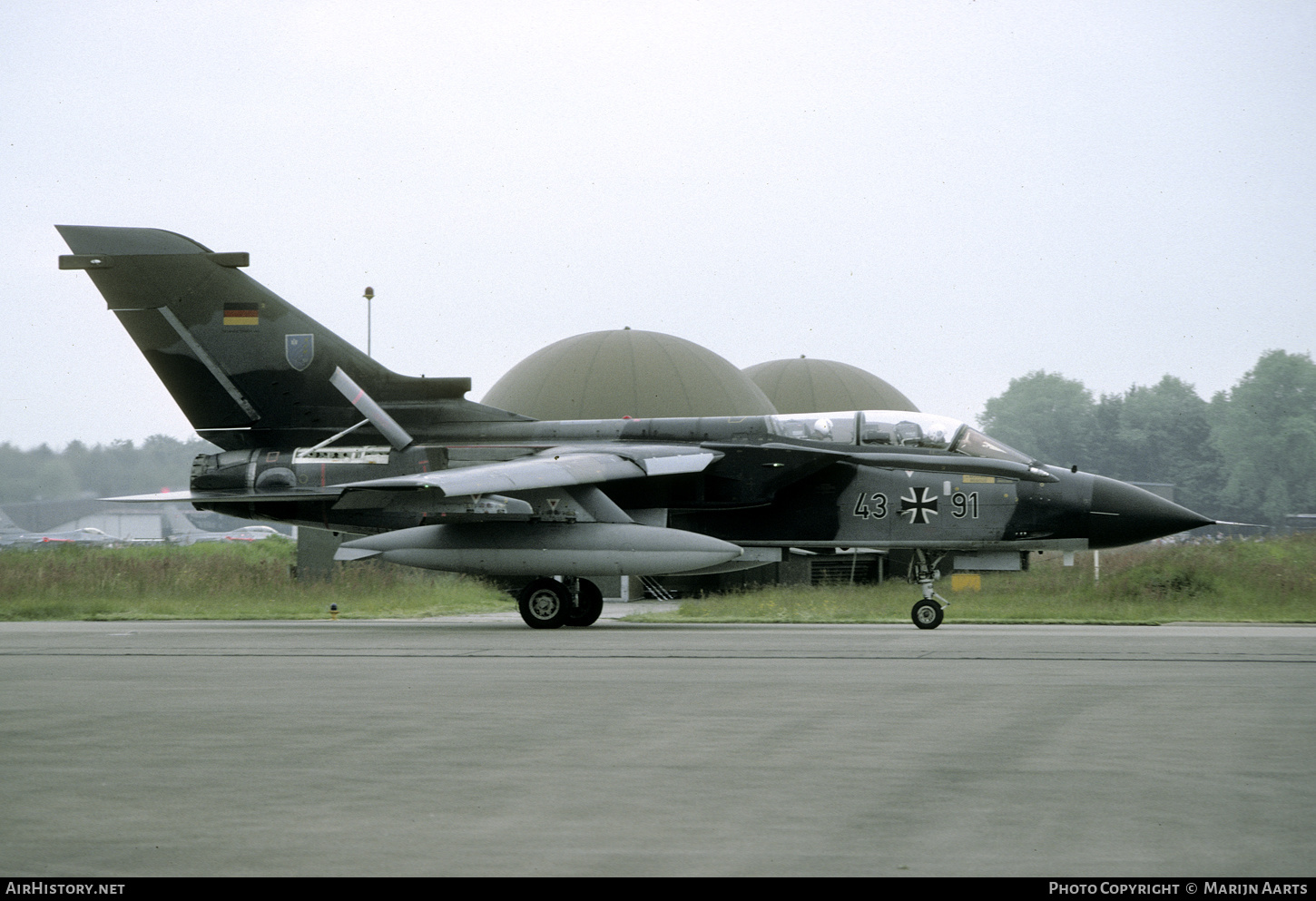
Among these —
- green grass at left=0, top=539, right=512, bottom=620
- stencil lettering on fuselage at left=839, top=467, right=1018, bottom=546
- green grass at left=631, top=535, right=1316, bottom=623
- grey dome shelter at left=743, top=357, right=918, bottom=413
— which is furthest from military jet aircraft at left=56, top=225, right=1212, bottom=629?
grey dome shelter at left=743, top=357, right=918, bottom=413

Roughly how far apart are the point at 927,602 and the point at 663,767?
11.4 m

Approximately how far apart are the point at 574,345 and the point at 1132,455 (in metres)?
77.2

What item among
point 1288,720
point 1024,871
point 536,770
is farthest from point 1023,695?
point 1024,871

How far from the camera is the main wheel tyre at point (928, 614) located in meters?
15.9

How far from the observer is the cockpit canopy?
17422 millimetres

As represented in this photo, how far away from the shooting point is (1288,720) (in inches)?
266

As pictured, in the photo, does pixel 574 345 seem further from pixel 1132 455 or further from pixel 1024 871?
pixel 1132 455

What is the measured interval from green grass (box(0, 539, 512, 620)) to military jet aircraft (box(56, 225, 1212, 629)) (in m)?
2.14

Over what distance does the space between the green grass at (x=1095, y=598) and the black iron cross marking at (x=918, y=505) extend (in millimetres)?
1506

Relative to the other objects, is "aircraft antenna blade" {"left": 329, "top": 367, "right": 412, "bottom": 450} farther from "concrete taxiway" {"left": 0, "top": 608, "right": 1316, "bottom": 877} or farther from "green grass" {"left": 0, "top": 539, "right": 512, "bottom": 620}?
"concrete taxiway" {"left": 0, "top": 608, "right": 1316, "bottom": 877}

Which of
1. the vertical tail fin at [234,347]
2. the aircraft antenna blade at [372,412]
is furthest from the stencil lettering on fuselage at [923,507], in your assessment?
the aircraft antenna blade at [372,412]

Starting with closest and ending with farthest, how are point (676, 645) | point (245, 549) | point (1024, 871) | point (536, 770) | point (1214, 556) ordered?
1. point (1024, 871)
2. point (536, 770)
3. point (676, 645)
4. point (1214, 556)
5. point (245, 549)

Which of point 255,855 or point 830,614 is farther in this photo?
point 830,614

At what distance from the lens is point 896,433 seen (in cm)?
1753
